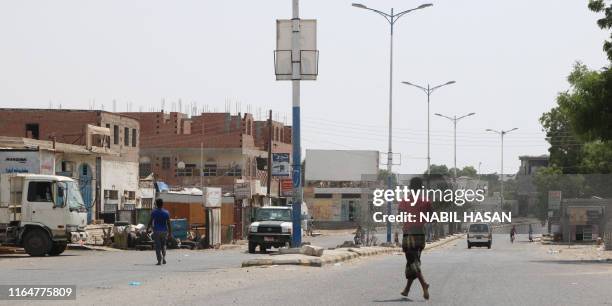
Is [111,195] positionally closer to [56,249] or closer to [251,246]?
[251,246]

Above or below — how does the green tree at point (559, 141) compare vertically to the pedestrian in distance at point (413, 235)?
above

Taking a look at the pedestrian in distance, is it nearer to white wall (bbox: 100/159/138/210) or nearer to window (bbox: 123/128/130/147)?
white wall (bbox: 100/159/138/210)

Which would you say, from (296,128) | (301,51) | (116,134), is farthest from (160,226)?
(116,134)

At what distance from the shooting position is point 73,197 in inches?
1423

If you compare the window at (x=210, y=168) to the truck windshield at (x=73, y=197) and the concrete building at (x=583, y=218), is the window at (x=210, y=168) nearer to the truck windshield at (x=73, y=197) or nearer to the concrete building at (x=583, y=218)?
the concrete building at (x=583, y=218)

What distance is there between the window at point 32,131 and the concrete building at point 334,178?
179 feet

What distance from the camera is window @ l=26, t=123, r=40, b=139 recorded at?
69.1 m

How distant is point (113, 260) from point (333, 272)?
9.68m

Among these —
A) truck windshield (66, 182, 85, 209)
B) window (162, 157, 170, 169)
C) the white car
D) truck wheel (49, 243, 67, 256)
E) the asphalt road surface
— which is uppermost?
window (162, 157, 170, 169)

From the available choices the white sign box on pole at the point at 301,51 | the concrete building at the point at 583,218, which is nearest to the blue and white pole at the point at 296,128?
the white sign box on pole at the point at 301,51

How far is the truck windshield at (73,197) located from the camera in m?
35.8

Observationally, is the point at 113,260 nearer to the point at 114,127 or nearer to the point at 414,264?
the point at 414,264

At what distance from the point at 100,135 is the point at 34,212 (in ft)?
102

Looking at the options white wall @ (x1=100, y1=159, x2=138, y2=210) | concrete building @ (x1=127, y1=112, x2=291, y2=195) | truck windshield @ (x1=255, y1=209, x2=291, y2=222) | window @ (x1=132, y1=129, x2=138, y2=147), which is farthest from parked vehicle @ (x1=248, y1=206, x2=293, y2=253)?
concrete building @ (x1=127, y1=112, x2=291, y2=195)
